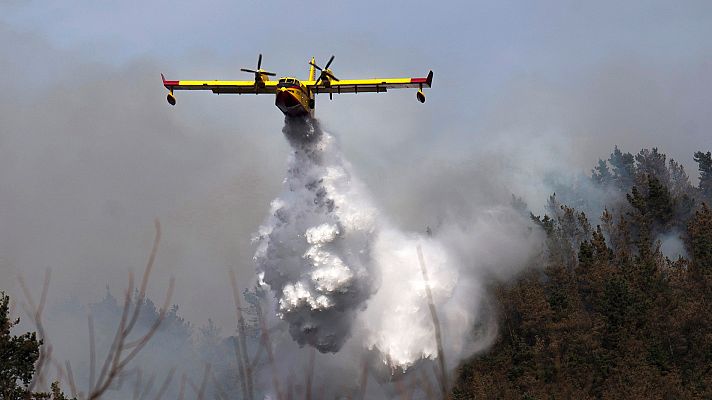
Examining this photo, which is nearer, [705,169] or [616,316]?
[616,316]

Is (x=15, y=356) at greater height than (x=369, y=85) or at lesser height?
lesser

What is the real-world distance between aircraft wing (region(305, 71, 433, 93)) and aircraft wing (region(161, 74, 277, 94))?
2.48 meters

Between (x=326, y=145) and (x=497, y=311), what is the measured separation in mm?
37936

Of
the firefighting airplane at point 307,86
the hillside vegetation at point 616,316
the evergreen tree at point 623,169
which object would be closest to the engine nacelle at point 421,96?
the firefighting airplane at point 307,86

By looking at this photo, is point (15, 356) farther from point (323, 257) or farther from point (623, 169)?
point (623, 169)

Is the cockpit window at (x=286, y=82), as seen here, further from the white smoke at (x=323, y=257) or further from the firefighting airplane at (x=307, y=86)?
the white smoke at (x=323, y=257)

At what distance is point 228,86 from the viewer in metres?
45.1

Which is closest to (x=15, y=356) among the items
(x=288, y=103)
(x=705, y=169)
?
(x=288, y=103)

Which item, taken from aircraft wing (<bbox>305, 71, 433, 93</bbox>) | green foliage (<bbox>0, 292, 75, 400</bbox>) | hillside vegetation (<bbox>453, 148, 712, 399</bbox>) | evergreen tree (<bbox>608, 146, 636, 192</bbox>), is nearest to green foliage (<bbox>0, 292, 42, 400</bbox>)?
green foliage (<bbox>0, 292, 75, 400</bbox>)

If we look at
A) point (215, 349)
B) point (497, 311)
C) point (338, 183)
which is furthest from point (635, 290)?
point (215, 349)

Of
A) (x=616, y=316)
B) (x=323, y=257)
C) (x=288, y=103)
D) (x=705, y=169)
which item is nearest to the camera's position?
(x=288, y=103)

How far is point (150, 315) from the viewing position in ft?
494

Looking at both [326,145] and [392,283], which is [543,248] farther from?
[326,145]

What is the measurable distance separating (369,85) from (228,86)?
27.9 ft
